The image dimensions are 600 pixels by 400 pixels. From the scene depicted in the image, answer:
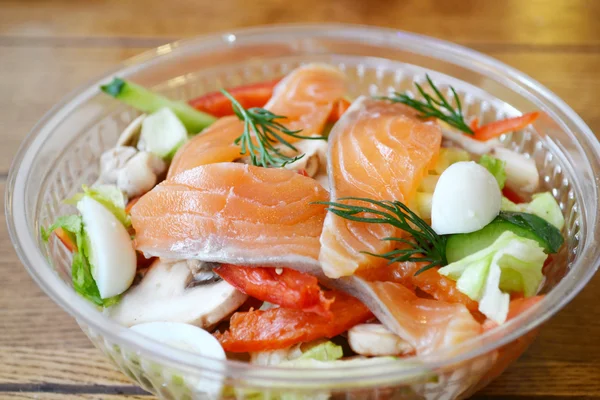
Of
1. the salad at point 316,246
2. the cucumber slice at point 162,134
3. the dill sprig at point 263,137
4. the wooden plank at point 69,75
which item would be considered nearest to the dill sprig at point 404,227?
the salad at point 316,246

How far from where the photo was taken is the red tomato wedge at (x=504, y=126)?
1856mm

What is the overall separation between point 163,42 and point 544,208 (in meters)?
1.91

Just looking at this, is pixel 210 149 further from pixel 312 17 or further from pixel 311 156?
pixel 312 17

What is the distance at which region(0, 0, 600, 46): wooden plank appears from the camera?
9.79 ft

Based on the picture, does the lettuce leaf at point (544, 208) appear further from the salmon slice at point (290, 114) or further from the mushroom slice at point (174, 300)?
the mushroom slice at point (174, 300)

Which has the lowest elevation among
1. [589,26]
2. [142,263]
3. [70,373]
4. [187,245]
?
[70,373]

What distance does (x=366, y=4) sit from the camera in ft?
10.4

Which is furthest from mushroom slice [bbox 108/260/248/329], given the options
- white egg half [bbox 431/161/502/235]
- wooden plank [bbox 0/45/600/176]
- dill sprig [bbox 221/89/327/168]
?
wooden plank [bbox 0/45/600/176]

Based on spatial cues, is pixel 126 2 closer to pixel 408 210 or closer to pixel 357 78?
pixel 357 78

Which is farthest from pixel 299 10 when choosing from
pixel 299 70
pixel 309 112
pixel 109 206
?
pixel 109 206

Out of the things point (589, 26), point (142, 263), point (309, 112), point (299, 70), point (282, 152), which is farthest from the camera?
point (589, 26)

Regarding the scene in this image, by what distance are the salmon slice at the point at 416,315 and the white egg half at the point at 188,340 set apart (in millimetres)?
296

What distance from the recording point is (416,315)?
1369mm

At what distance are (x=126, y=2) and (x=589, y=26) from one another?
220 cm
